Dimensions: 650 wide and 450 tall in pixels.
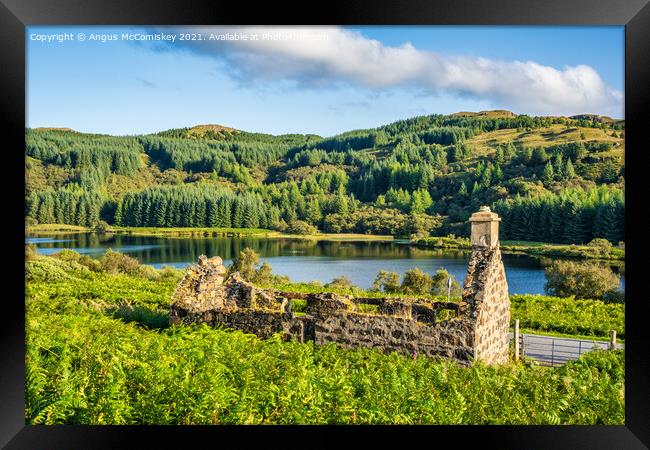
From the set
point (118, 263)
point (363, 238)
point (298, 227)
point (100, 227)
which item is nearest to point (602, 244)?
point (363, 238)

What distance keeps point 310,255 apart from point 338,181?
8.33 ft

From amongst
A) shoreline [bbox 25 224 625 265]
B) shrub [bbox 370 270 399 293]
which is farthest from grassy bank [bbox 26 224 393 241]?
shrub [bbox 370 270 399 293]

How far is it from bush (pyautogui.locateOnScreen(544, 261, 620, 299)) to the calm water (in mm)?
285

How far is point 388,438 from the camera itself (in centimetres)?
462

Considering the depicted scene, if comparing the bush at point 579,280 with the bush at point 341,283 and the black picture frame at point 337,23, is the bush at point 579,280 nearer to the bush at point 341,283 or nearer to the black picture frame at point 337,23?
the bush at point 341,283

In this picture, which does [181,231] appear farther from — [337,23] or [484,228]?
[337,23]

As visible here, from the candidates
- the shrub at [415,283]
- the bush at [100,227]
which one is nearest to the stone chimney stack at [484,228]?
the shrub at [415,283]

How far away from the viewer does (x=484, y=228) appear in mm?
6926

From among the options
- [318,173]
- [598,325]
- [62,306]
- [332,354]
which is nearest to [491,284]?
[332,354]

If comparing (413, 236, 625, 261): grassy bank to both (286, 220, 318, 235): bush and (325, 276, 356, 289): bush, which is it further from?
(286, 220, 318, 235): bush

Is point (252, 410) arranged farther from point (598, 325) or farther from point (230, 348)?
point (598, 325)

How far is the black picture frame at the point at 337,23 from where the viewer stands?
14.9 feet

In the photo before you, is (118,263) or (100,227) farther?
(118,263)

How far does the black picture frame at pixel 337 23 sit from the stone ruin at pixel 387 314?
2.12 meters
